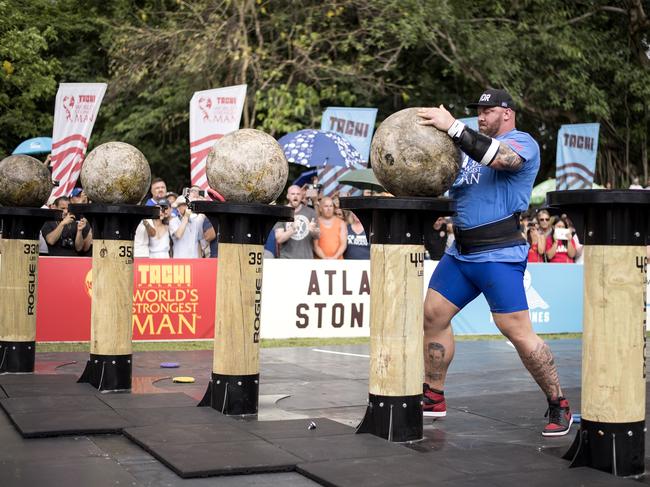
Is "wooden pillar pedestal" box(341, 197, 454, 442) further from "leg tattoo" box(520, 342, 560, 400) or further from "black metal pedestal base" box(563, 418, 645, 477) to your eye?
"black metal pedestal base" box(563, 418, 645, 477)

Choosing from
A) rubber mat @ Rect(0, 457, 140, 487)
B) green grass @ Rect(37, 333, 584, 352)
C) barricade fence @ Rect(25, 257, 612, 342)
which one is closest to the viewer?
rubber mat @ Rect(0, 457, 140, 487)

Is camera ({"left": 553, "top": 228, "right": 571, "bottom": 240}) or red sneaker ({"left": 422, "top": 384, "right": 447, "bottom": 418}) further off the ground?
camera ({"left": 553, "top": 228, "right": 571, "bottom": 240})

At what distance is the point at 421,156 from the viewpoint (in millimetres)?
6230

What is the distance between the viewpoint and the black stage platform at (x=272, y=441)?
541 centimetres

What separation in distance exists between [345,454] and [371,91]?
742 inches

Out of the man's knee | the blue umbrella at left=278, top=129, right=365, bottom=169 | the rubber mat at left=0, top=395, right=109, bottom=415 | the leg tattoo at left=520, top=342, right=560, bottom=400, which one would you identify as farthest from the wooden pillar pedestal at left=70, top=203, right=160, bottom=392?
the blue umbrella at left=278, top=129, right=365, bottom=169

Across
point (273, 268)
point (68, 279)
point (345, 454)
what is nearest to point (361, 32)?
point (273, 268)

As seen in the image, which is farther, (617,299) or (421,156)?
(421,156)

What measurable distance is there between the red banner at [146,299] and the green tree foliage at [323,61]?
7.99 m

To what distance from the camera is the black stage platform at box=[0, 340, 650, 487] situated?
17.8 ft

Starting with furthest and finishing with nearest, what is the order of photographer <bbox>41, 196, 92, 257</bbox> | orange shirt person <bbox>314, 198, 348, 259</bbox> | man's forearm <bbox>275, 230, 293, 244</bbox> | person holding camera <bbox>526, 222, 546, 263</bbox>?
person holding camera <bbox>526, 222, 546, 263</bbox>, orange shirt person <bbox>314, 198, 348, 259</bbox>, man's forearm <bbox>275, 230, 293, 244</bbox>, photographer <bbox>41, 196, 92, 257</bbox>

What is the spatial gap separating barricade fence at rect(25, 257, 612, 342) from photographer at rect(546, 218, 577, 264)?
29.1 inches

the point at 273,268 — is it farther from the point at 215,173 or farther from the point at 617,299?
the point at 617,299

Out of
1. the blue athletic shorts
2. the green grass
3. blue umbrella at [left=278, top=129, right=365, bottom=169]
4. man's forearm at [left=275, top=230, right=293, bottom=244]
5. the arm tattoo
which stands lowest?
the green grass
